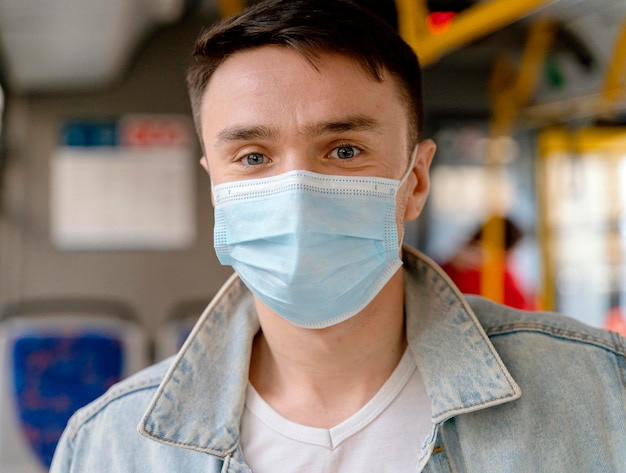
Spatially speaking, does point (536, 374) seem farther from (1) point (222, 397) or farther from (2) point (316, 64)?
(2) point (316, 64)

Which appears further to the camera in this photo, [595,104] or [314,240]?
[595,104]

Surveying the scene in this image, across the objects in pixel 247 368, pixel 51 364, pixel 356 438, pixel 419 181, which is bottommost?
pixel 51 364

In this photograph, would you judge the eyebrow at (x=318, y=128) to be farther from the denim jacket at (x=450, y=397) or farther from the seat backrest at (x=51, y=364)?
the seat backrest at (x=51, y=364)

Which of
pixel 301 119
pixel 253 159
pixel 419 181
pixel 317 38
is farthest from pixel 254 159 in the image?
pixel 419 181

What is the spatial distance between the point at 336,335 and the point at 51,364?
257cm

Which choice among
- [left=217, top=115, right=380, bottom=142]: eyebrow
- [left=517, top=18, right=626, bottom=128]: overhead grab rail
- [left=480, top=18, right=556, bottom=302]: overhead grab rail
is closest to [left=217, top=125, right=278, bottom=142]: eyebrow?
[left=217, top=115, right=380, bottom=142]: eyebrow

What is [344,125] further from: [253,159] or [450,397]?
[450,397]

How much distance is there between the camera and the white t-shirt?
1.38 metres

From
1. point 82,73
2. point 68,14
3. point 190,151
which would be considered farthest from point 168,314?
point 68,14

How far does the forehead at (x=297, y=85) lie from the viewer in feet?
4.71

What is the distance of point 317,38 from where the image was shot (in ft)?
4.79

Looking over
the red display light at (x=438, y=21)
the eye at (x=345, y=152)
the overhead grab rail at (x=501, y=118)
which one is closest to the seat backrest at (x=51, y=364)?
the overhead grab rail at (x=501, y=118)

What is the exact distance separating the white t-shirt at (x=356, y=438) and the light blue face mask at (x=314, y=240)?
0.19m

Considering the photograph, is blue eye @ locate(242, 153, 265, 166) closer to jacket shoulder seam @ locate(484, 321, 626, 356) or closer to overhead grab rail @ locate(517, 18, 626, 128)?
jacket shoulder seam @ locate(484, 321, 626, 356)
